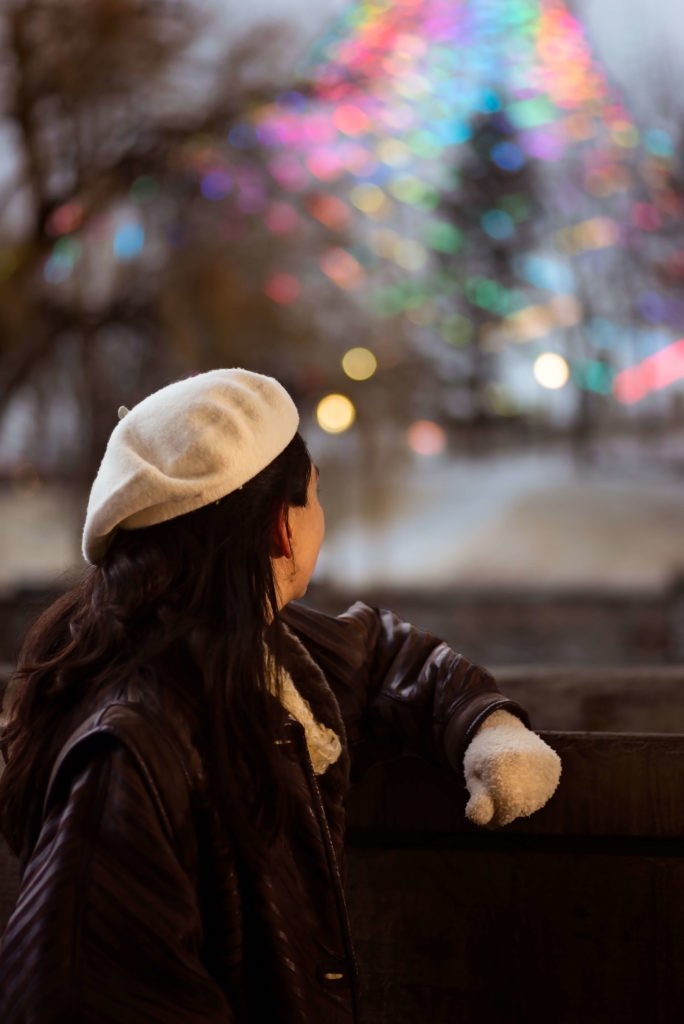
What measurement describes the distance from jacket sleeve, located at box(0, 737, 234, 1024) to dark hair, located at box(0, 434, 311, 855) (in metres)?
0.11

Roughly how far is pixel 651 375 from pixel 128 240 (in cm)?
1297

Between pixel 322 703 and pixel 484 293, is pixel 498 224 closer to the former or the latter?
pixel 484 293

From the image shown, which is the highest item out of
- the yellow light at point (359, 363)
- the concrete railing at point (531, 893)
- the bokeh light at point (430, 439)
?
the concrete railing at point (531, 893)

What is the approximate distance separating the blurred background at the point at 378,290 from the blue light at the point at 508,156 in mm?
262

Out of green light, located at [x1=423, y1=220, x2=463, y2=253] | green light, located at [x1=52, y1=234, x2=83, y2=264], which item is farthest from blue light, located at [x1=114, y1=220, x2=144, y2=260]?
green light, located at [x1=423, y1=220, x2=463, y2=253]

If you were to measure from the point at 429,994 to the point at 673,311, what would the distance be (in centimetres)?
2067

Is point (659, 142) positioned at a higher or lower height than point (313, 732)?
lower

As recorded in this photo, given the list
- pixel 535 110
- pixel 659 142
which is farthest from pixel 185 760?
pixel 535 110

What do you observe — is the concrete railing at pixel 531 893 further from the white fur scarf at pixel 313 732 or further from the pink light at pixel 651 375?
the pink light at pixel 651 375

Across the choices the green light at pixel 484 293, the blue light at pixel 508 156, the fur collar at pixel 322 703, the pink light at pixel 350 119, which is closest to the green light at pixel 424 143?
the pink light at pixel 350 119

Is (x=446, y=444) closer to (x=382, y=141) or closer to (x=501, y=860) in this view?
(x=382, y=141)

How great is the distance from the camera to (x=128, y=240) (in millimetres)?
11180

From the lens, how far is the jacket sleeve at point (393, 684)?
171 centimetres

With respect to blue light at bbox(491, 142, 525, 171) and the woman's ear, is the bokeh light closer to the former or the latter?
blue light at bbox(491, 142, 525, 171)
